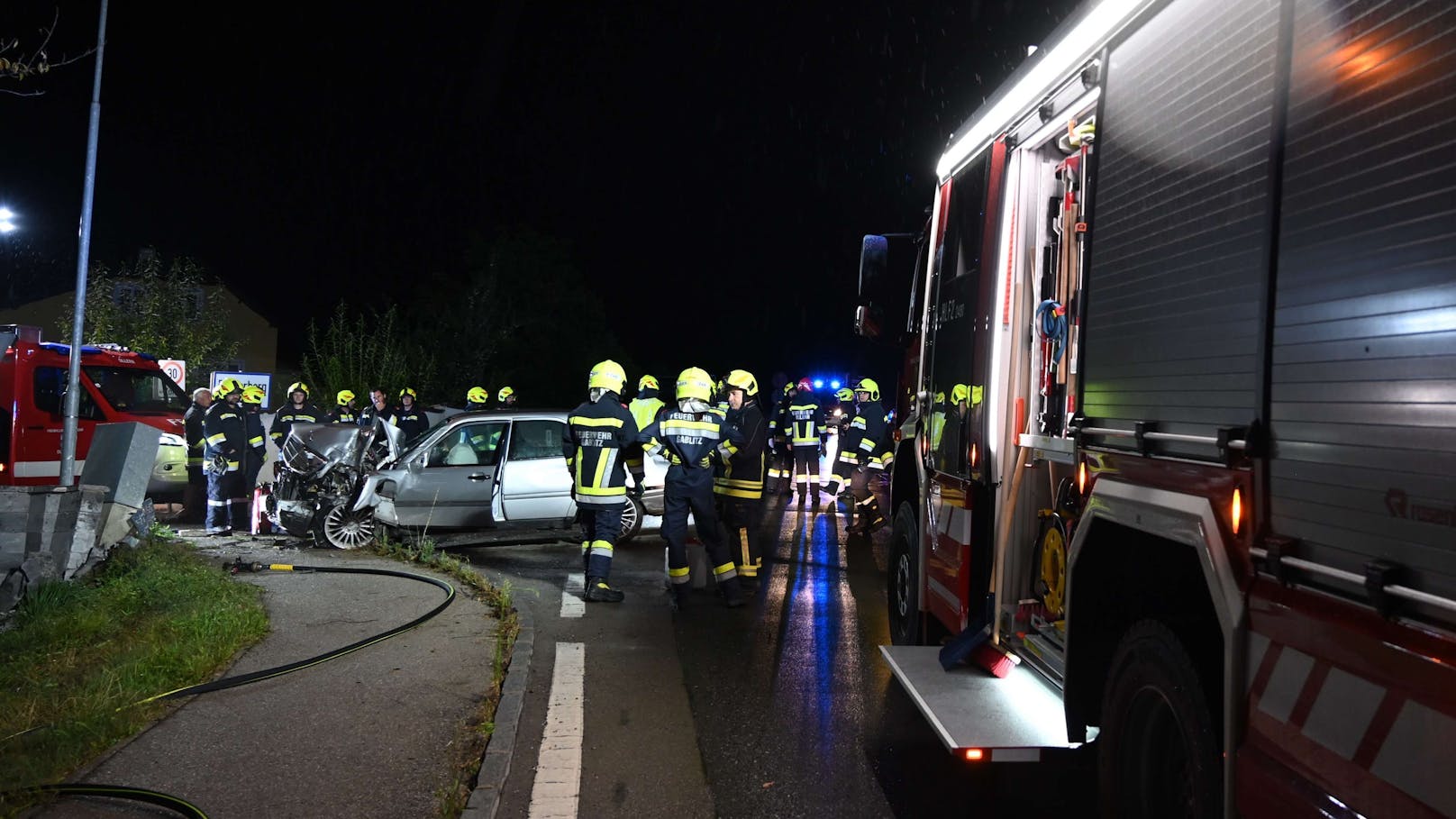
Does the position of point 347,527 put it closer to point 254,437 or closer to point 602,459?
point 254,437

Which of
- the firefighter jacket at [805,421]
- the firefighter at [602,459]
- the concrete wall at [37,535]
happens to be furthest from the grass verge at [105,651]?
the firefighter jacket at [805,421]

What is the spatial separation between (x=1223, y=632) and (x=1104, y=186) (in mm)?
1748

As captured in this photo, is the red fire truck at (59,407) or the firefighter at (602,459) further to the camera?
the red fire truck at (59,407)

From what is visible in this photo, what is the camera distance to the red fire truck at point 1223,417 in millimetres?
2148

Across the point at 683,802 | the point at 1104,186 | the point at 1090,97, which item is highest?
the point at 1090,97

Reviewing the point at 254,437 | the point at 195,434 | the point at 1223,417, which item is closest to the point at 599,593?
the point at 1223,417

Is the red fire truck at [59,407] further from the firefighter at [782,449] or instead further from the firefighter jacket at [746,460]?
the firefighter at [782,449]

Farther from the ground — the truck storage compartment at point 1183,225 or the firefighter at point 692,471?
the truck storage compartment at point 1183,225

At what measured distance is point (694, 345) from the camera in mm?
A: 77188

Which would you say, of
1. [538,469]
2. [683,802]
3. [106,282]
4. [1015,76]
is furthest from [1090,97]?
[106,282]

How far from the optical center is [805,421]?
49.1ft

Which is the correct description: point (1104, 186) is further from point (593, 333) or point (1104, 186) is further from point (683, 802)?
point (593, 333)

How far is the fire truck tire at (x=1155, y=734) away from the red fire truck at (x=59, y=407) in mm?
12818

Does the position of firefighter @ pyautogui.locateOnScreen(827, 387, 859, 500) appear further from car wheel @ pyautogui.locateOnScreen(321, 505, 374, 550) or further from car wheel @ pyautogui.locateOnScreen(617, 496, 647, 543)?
car wheel @ pyautogui.locateOnScreen(321, 505, 374, 550)
